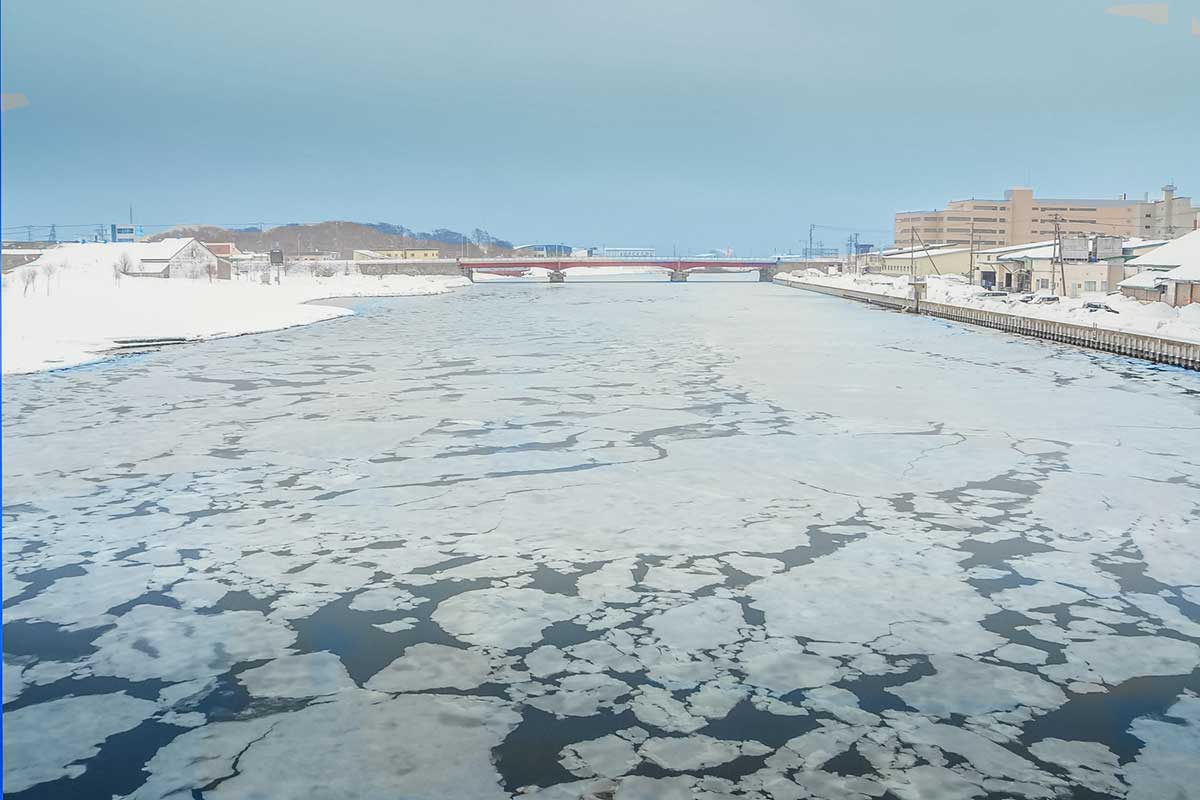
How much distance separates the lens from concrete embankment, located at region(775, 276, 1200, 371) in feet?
100

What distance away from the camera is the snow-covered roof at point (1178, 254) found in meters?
41.9

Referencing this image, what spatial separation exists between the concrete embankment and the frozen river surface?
12403 millimetres

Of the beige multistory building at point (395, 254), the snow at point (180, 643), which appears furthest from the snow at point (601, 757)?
the beige multistory building at point (395, 254)

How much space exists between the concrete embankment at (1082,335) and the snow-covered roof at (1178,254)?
19.3ft

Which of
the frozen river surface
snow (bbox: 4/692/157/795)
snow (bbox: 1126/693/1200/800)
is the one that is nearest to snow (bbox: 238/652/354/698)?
the frozen river surface

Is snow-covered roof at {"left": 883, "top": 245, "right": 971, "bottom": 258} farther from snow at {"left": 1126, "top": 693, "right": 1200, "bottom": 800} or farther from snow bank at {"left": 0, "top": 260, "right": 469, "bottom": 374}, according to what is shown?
snow at {"left": 1126, "top": 693, "right": 1200, "bottom": 800}

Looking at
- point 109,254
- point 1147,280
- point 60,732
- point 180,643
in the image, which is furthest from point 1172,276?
point 109,254

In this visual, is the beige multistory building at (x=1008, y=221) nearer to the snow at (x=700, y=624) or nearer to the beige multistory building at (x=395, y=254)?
the beige multistory building at (x=395, y=254)

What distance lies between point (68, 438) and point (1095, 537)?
16.1 meters

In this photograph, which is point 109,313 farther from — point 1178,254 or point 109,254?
point 109,254

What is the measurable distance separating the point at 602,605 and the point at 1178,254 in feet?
144

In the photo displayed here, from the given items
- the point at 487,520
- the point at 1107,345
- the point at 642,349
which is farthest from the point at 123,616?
the point at 1107,345

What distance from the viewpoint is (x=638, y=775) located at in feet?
19.3

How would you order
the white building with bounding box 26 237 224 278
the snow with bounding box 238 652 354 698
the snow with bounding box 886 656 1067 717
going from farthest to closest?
the white building with bounding box 26 237 224 278 < the snow with bounding box 238 652 354 698 < the snow with bounding box 886 656 1067 717
